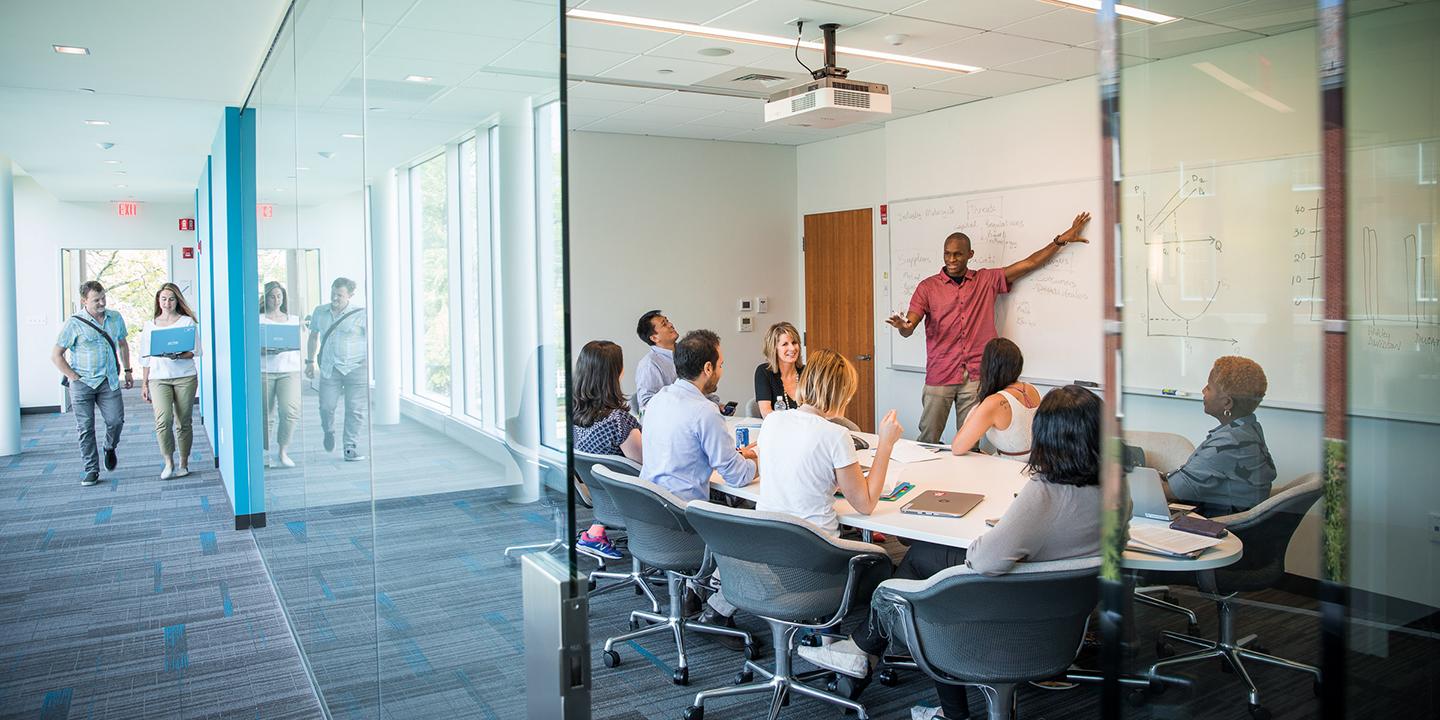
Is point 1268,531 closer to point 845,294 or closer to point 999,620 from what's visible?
point 999,620

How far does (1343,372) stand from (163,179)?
1288 centimetres

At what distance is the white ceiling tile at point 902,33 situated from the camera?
4.96 m

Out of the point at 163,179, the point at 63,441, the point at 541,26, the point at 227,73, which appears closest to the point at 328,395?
the point at 541,26

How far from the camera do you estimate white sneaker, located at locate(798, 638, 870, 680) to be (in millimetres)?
3475

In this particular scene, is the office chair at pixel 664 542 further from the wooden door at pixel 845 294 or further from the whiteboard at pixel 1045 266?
the wooden door at pixel 845 294

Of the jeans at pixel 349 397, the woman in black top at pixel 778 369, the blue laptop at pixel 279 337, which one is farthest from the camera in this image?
the woman in black top at pixel 778 369

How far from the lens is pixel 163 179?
37.6 ft

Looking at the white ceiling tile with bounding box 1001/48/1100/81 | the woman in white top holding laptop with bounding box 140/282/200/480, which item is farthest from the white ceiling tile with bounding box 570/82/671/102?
the woman in white top holding laptop with bounding box 140/282/200/480

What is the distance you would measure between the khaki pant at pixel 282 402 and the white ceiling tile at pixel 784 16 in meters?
2.68

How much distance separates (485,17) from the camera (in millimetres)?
1893

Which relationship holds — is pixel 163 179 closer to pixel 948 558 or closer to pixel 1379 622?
pixel 948 558

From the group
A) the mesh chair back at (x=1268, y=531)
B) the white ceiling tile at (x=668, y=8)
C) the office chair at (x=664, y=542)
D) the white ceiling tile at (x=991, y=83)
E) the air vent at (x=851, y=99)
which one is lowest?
the office chair at (x=664, y=542)

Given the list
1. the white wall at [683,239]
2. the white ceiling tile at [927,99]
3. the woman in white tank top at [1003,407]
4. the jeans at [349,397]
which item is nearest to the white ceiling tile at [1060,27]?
the white ceiling tile at [927,99]

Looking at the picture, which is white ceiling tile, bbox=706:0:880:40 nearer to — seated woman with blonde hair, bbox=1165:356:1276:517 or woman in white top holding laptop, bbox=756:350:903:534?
woman in white top holding laptop, bbox=756:350:903:534
